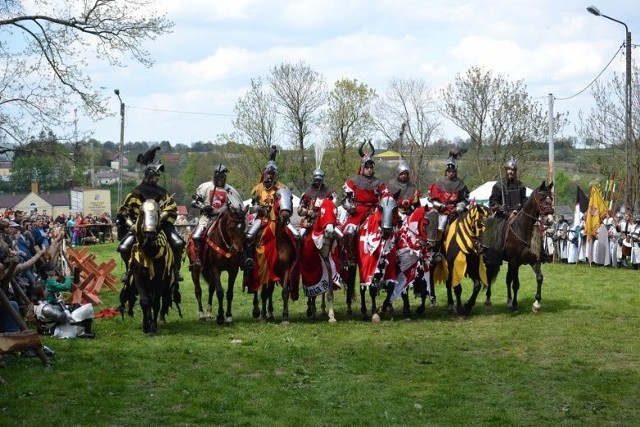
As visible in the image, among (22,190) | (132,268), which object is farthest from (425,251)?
(22,190)

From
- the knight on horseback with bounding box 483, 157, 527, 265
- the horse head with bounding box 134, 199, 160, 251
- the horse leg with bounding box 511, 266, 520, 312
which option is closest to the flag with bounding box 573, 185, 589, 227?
the knight on horseback with bounding box 483, 157, 527, 265

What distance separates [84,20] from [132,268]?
1142cm

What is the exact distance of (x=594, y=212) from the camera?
30453 millimetres

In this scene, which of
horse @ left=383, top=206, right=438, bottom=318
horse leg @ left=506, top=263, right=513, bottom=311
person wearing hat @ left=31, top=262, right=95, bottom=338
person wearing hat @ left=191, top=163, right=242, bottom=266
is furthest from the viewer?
horse leg @ left=506, top=263, right=513, bottom=311

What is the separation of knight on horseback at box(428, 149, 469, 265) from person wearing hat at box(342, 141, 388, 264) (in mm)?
1344

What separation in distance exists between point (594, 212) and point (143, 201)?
19.5 m

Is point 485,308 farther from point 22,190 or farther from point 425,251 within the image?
point 22,190

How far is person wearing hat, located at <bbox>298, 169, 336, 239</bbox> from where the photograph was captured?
53.6 feet

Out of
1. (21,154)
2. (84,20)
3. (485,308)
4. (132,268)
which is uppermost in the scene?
(84,20)

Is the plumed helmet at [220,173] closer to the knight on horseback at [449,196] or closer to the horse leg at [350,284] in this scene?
the horse leg at [350,284]

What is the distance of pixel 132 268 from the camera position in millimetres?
14820

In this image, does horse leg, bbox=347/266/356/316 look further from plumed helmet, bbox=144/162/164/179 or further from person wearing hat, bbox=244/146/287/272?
plumed helmet, bbox=144/162/164/179

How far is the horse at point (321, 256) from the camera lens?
1611 cm

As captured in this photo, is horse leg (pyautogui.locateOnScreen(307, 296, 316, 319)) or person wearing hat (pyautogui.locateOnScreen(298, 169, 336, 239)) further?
horse leg (pyautogui.locateOnScreen(307, 296, 316, 319))
